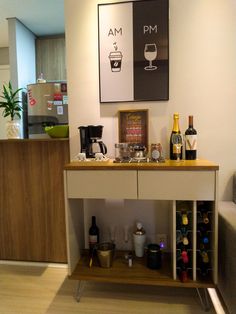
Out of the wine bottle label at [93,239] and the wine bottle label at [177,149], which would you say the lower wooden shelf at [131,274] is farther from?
the wine bottle label at [177,149]

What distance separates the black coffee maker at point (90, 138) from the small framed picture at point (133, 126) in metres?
0.18

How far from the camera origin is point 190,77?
1.90m

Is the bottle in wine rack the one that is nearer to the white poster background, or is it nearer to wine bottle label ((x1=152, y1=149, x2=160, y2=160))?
wine bottle label ((x1=152, y1=149, x2=160, y2=160))

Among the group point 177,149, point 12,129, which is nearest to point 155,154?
point 177,149

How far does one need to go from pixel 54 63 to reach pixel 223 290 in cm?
344

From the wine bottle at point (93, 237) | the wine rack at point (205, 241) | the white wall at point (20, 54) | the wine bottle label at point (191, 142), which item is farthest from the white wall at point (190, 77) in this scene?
the white wall at point (20, 54)

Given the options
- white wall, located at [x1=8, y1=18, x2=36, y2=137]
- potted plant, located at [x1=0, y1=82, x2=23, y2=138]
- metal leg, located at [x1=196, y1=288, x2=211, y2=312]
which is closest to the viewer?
metal leg, located at [x1=196, y1=288, x2=211, y2=312]

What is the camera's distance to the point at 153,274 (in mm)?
1694

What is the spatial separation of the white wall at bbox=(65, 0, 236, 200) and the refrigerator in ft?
→ 2.66

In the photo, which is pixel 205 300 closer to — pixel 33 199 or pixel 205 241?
pixel 205 241

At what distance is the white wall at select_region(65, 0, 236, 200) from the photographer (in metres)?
1.85

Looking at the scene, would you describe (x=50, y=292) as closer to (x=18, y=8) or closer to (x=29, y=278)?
(x=29, y=278)

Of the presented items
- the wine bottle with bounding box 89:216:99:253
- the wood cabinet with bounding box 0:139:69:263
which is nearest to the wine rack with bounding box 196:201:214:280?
the wine bottle with bounding box 89:216:99:253

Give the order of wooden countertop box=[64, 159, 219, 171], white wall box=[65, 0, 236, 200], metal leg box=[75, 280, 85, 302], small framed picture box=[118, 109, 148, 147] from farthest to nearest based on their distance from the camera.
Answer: small framed picture box=[118, 109, 148, 147]
white wall box=[65, 0, 236, 200]
metal leg box=[75, 280, 85, 302]
wooden countertop box=[64, 159, 219, 171]
